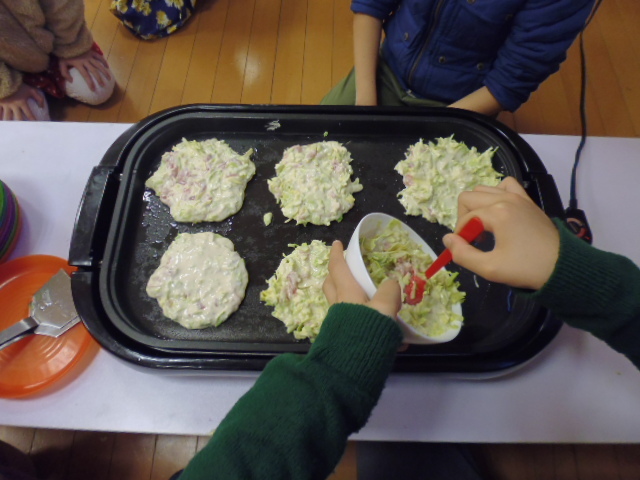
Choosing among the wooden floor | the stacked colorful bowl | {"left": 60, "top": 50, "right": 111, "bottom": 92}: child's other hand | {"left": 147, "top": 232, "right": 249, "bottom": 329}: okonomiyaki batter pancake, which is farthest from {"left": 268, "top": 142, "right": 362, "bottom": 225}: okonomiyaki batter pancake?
{"left": 60, "top": 50, "right": 111, "bottom": 92}: child's other hand

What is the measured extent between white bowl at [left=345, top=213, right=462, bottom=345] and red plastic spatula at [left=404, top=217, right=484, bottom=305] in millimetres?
92

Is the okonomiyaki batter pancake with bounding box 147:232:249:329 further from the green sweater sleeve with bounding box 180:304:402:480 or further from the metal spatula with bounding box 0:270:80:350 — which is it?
the green sweater sleeve with bounding box 180:304:402:480

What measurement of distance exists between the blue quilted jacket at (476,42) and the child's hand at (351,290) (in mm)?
776

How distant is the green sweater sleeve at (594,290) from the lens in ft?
2.37

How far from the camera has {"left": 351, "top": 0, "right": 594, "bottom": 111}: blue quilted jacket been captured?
3.69 ft

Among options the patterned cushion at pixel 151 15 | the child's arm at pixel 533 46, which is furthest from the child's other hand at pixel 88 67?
the child's arm at pixel 533 46

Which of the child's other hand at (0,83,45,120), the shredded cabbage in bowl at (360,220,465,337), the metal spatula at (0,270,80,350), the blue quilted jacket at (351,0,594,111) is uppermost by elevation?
the blue quilted jacket at (351,0,594,111)

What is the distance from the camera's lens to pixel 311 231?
1.16m

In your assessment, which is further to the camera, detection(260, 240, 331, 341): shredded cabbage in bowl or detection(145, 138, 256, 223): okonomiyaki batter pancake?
detection(145, 138, 256, 223): okonomiyaki batter pancake

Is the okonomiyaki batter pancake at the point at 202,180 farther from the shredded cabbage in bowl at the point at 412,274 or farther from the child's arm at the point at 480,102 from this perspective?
the child's arm at the point at 480,102

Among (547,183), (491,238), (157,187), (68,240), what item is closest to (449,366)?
(491,238)

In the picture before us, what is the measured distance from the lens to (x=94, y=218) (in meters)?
1.02

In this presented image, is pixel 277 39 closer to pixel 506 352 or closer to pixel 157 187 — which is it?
pixel 157 187

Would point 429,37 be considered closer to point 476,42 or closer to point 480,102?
point 476,42
